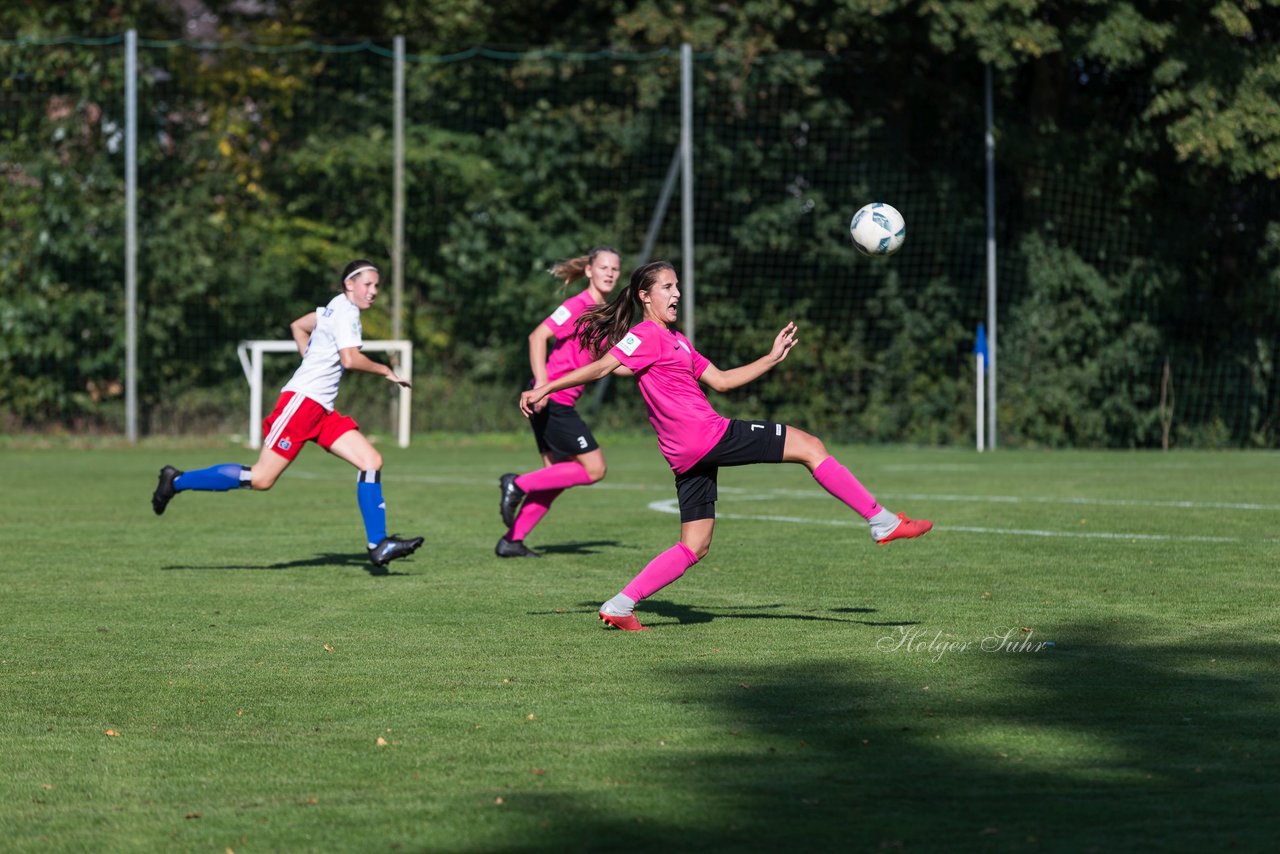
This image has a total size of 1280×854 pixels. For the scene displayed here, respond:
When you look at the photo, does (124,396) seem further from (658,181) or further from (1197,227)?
(1197,227)

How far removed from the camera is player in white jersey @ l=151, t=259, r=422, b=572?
33.9ft

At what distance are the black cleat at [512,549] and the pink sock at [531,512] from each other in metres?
0.03

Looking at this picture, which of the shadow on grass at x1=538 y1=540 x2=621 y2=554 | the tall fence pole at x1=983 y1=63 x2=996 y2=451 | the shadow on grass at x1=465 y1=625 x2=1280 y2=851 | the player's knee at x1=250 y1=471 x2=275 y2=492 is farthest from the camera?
the tall fence pole at x1=983 y1=63 x2=996 y2=451

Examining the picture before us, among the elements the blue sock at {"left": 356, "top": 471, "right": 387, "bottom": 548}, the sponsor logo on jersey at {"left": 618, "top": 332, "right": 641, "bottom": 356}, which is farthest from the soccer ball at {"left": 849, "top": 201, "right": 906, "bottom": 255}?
the blue sock at {"left": 356, "top": 471, "right": 387, "bottom": 548}

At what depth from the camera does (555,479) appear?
36.4ft

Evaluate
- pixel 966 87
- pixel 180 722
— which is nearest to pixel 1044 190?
pixel 966 87

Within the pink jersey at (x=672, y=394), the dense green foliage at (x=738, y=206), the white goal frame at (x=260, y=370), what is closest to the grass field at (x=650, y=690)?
the pink jersey at (x=672, y=394)

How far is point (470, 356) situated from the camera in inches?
1015

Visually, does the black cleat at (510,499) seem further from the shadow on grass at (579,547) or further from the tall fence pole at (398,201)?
the tall fence pole at (398,201)

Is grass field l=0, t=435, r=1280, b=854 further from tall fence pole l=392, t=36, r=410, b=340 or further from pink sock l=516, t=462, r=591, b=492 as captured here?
tall fence pole l=392, t=36, r=410, b=340

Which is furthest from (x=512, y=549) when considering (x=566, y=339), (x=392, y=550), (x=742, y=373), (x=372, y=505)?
(x=742, y=373)

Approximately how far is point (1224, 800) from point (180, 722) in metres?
3.31

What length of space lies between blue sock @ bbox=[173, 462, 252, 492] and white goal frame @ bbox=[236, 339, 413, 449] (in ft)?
41.1

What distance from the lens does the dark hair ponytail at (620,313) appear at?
807 cm
